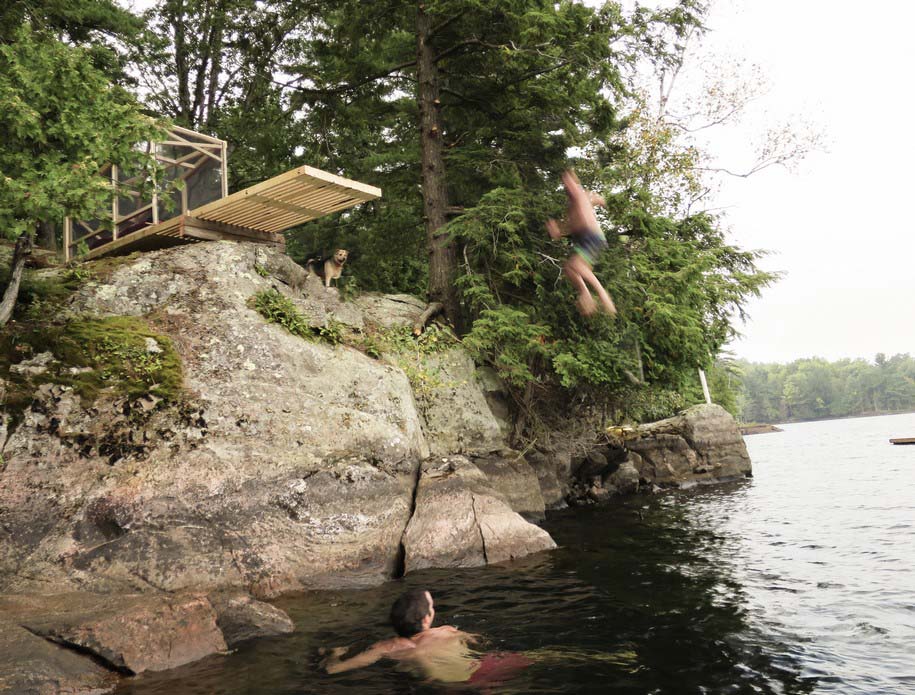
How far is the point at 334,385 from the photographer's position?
1083cm

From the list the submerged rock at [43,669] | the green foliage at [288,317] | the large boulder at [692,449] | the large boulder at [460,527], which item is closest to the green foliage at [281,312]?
the green foliage at [288,317]

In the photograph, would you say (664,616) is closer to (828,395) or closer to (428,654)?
(428,654)

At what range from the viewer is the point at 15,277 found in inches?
360

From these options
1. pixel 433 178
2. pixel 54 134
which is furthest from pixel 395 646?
pixel 433 178

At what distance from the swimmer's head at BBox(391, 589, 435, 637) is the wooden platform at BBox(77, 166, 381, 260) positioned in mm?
7689

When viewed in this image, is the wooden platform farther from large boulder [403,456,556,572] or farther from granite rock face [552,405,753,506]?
granite rock face [552,405,753,506]

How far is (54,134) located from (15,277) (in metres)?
2.30

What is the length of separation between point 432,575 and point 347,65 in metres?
13.1

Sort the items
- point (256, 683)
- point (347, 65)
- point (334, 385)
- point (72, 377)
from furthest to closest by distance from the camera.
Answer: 1. point (347, 65)
2. point (334, 385)
3. point (72, 377)
4. point (256, 683)

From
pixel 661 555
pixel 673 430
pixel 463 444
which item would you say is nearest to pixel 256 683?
pixel 661 555

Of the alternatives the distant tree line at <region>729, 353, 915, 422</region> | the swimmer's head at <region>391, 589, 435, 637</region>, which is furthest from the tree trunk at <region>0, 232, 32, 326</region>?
the distant tree line at <region>729, 353, 915, 422</region>

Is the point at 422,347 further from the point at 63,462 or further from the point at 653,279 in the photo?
the point at 63,462

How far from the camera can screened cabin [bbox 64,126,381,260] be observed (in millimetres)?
11672

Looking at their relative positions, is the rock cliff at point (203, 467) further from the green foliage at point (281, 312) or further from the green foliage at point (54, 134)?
the green foliage at point (54, 134)
